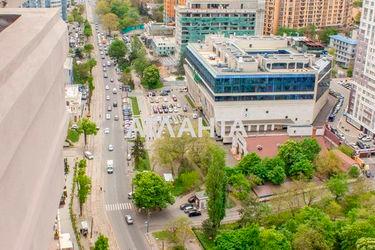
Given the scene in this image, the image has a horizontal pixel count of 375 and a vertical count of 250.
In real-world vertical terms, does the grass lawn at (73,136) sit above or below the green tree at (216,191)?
below

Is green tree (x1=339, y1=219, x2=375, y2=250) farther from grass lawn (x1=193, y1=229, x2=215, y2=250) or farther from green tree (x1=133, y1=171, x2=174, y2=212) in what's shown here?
green tree (x1=133, y1=171, x2=174, y2=212)

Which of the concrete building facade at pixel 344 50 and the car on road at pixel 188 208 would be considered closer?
the car on road at pixel 188 208

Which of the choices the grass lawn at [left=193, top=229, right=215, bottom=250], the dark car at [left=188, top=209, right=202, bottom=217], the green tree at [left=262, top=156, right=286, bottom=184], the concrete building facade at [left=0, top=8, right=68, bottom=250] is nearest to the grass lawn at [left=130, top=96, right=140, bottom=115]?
the green tree at [left=262, top=156, right=286, bottom=184]

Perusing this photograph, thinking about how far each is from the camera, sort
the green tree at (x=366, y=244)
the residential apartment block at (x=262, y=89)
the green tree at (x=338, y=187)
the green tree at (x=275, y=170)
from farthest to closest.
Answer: the residential apartment block at (x=262, y=89) < the green tree at (x=275, y=170) < the green tree at (x=338, y=187) < the green tree at (x=366, y=244)

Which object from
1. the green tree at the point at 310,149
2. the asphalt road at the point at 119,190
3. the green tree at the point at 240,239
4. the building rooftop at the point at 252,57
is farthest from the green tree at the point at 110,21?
the green tree at the point at 240,239

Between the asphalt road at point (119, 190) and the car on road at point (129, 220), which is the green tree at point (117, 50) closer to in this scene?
the asphalt road at point (119, 190)

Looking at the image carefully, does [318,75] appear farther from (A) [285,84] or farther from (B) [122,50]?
(B) [122,50]
